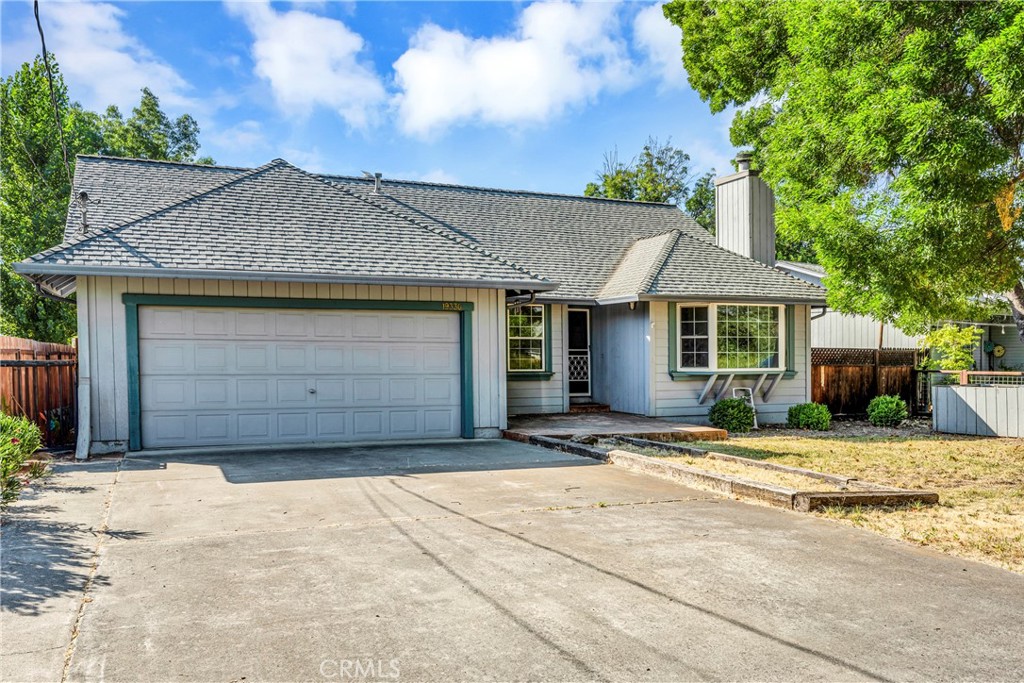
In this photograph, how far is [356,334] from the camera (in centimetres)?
1161

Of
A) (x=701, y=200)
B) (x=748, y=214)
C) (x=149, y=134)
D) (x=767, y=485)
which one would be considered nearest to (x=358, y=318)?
(x=767, y=485)

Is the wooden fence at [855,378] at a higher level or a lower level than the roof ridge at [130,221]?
lower

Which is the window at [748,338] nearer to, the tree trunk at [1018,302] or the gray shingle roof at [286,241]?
the tree trunk at [1018,302]

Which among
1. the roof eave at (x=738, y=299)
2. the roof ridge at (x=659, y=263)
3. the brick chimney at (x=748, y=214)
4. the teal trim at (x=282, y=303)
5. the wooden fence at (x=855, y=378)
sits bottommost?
the wooden fence at (x=855, y=378)

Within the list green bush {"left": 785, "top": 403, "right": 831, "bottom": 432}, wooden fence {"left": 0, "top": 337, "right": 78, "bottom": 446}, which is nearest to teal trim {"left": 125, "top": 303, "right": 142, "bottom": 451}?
wooden fence {"left": 0, "top": 337, "right": 78, "bottom": 446}

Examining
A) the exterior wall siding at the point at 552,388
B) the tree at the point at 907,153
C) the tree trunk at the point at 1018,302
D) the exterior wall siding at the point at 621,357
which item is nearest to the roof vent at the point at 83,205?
the exterior wall siding at the point at 552,388

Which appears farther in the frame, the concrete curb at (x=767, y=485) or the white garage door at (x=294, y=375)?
the white garage door at (x=294, y=375)

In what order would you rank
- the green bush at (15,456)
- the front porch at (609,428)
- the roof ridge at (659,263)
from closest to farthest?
the green bush at (15,456), the front porch at (609,428), the roof ridge at (659,263)

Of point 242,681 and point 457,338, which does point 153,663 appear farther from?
point 457,338

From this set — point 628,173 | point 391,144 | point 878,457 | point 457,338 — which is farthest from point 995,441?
point 628,173

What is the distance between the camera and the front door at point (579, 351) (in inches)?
630

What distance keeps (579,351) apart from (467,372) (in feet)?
15.1

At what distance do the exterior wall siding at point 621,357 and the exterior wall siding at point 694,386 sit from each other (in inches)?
7.0

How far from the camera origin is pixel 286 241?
37.2 ft
